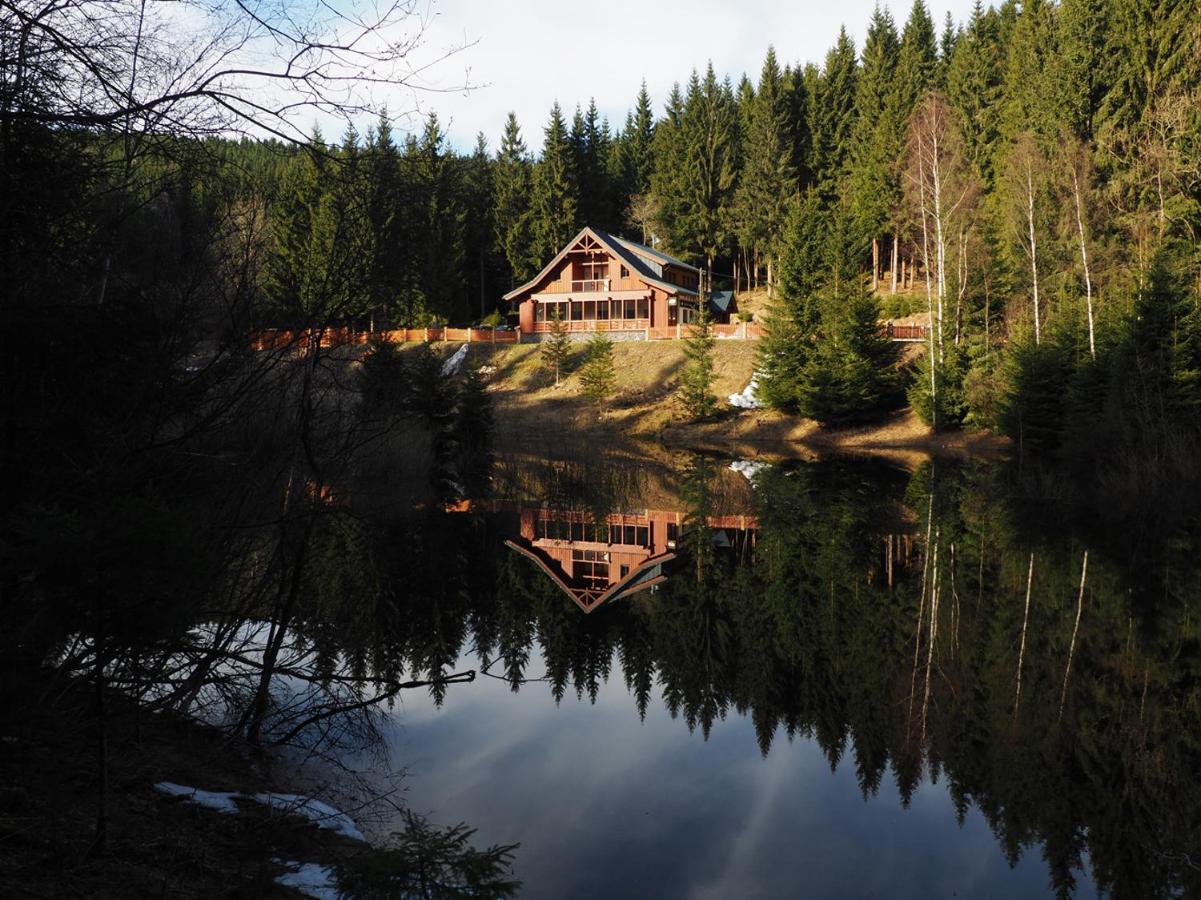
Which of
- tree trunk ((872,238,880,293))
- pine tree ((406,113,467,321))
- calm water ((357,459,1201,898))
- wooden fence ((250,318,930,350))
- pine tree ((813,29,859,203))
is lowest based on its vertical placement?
calm water ((357,459,1201,898))

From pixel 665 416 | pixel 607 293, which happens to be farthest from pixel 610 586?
pixel 607 293

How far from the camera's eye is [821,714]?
354 inches

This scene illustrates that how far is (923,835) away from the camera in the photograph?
6742 millimetres

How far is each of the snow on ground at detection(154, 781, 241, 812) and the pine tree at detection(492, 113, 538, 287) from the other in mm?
58750

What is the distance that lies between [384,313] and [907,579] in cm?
951

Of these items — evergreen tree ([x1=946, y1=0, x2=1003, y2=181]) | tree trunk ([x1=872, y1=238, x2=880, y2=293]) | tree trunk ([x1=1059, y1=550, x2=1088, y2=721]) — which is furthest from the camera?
tree trunk ([x1=872, y1=238, x2=880, y2=293])

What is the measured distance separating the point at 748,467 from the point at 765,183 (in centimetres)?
3659

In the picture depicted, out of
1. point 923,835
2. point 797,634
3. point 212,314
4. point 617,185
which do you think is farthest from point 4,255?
point 617,185

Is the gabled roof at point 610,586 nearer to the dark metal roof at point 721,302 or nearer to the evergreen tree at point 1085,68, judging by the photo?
the evergreen tree at point 1085,68

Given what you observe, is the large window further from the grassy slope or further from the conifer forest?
the grassy slope

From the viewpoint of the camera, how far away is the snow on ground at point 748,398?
43.0 m

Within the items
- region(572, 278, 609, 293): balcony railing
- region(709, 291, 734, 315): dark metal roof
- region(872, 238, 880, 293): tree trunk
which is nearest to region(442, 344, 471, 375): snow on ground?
region(572, 278, 609, 293): balcony railing

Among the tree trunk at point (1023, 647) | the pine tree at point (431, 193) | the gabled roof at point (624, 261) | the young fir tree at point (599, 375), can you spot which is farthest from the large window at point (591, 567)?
the gabled roof at point (624, 261)

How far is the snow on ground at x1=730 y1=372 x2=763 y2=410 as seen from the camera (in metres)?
43.0
